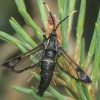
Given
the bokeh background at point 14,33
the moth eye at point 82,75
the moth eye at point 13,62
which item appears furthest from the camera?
the bokeh background at point 14,33

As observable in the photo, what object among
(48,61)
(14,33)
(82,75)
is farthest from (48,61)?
(14,33)

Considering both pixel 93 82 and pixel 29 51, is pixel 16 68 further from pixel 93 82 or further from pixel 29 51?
pixel 93 82

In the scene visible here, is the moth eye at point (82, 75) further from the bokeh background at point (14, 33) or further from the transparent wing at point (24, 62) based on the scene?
the bokeh background at point (14, 33)

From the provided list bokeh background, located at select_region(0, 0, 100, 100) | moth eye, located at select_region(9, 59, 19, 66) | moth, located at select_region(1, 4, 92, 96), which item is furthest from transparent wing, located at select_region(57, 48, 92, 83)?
bokeh background, located at select_region(0, 0, 100, 100)

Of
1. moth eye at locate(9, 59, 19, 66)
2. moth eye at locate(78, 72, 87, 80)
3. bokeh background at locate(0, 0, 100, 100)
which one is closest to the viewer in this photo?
moth eye at locate(78, 72, 87, 80)

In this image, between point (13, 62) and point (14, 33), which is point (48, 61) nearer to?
point (13, 62)

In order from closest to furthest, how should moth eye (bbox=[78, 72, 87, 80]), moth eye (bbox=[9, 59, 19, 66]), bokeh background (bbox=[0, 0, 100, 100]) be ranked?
1. moth eye (bbox=[78, 72, 87, 80])
2. moth eye (bbox=[9, 59, 19, 66])
3. bokeh background (bbox=[0, 0, 100, 100])

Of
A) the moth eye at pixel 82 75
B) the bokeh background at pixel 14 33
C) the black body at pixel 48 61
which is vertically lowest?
the bokeh background at pixel 14 33

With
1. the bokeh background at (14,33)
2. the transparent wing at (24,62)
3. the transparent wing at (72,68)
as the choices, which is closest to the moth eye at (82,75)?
the transparent wing at (72,68)

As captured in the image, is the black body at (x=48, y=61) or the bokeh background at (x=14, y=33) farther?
the bokeh background at (x=14, y=33)

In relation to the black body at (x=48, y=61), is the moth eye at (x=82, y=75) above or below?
below

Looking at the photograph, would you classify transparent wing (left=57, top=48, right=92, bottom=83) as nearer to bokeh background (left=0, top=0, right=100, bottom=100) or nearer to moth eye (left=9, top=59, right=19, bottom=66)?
moth eye (left=9, top=59, right=19, bottom=66)
